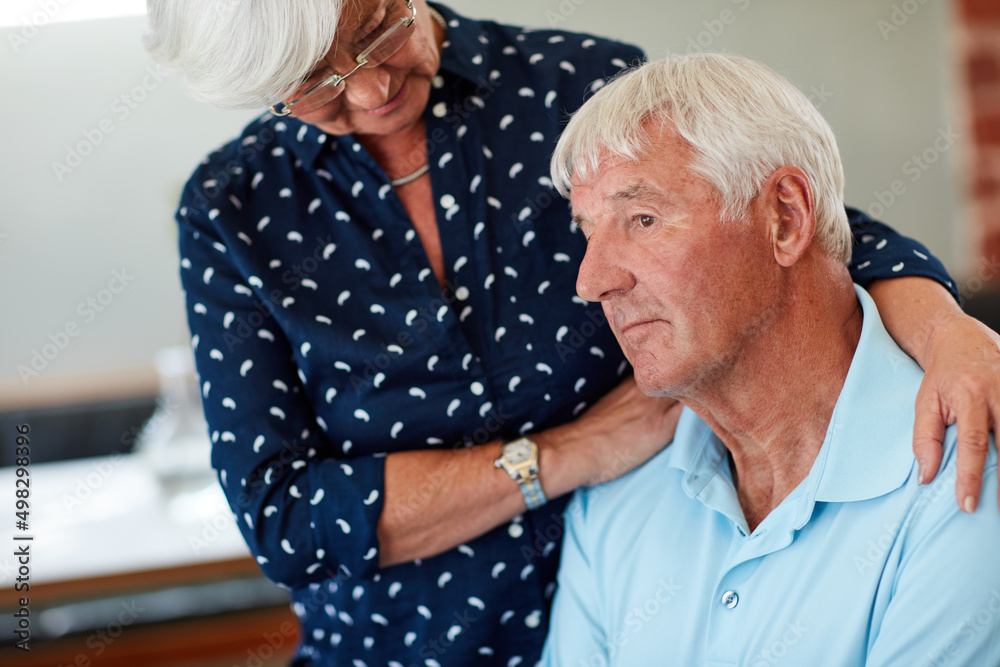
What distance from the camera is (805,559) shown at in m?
1.16

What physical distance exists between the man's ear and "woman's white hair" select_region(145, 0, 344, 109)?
651 mm

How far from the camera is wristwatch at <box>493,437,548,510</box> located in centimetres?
134

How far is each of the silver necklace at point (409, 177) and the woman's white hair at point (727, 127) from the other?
328 mm

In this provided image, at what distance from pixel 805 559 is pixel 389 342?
0.71 metres

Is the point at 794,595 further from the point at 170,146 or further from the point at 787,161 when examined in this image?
the point at 170,146

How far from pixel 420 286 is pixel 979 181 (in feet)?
11.3

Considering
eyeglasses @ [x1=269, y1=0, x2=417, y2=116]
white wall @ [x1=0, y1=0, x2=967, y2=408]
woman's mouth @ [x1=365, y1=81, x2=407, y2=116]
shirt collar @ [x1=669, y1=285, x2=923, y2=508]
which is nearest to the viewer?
shirt collar @ [x1=669, y1=285, x2=923, y2=508]

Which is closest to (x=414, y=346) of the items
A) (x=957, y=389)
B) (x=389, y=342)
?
(x=389, y=342)

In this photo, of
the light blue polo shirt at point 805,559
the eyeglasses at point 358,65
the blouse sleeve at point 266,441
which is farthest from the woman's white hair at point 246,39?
the light blue polo shirt at point 805,559

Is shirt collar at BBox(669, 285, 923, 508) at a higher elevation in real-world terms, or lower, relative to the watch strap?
higher

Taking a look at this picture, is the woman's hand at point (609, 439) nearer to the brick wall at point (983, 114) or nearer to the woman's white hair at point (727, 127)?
the woman's white hair at point (727, 127)

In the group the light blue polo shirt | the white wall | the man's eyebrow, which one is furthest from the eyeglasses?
the white wall

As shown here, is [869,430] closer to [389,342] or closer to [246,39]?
[389,342]

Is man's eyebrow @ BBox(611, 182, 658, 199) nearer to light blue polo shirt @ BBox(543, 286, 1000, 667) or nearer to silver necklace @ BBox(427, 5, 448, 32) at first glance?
light blue polo shirt @ BBox(543, 286, 1000, 667)
